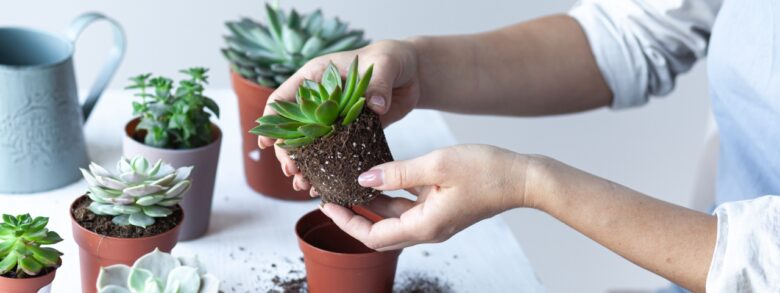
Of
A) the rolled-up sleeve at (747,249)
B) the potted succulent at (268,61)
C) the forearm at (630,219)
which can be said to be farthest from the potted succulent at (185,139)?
the rolled-up sleeve at (747,249)

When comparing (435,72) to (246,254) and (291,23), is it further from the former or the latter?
(246,254)

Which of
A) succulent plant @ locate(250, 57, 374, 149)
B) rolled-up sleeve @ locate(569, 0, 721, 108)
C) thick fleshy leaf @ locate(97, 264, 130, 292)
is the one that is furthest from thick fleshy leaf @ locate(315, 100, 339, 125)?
rolled-up sleeve @ locate(569, 0, 721, 108)

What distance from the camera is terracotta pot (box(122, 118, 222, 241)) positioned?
1087mm

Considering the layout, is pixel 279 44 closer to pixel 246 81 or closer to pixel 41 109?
pixel 246 81

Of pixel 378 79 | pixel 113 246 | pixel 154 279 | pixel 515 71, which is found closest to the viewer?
pixel 154 279

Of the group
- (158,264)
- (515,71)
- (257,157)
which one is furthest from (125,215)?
(515,71)

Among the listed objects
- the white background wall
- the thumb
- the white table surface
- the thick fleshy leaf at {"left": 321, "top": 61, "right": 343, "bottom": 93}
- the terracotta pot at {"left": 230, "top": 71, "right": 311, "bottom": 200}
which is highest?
the thick fleshy leaf at {"left": 321, "top": 61, "right": 343, "bottom": 93}

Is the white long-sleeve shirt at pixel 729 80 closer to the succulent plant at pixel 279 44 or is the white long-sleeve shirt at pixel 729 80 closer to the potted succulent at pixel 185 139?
the succulent plant at pixel 279 44

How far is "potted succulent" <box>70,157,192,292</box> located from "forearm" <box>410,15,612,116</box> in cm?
40

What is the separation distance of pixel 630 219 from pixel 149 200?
0.45m

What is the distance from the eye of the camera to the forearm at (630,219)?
92 cm

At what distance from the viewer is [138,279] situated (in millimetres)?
804

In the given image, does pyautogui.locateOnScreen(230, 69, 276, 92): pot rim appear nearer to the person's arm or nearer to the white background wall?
the person's arm

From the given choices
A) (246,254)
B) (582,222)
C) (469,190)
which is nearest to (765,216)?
(582,222)
